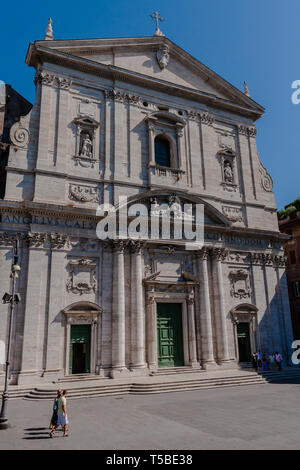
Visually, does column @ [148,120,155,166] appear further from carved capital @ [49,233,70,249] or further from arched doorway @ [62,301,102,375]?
arched doorway @ [62,301,102,375]

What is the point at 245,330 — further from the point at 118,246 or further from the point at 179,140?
the point at 179,140

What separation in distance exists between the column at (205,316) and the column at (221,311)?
0.64 m

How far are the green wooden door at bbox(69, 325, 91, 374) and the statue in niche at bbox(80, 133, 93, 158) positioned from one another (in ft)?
31.7

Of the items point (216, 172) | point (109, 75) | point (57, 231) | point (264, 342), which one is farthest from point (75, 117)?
point (264, 342)

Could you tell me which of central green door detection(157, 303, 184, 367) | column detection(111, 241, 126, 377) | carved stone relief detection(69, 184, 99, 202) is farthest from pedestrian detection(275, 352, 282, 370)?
carved stone relief detection(69, 184, 99, 202)

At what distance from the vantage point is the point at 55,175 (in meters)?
19.9

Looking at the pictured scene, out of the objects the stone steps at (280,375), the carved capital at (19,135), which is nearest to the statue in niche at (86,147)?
the carved capital at (19,135)

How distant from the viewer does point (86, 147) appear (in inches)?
841

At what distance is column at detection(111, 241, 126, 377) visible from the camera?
18.5 meters

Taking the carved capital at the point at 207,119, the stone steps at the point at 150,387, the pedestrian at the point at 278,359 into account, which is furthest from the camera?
the carved capital at the point at 207,119

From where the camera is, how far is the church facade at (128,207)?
18.4 m

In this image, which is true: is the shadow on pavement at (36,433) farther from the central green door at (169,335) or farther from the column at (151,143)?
the column at (151,143)
